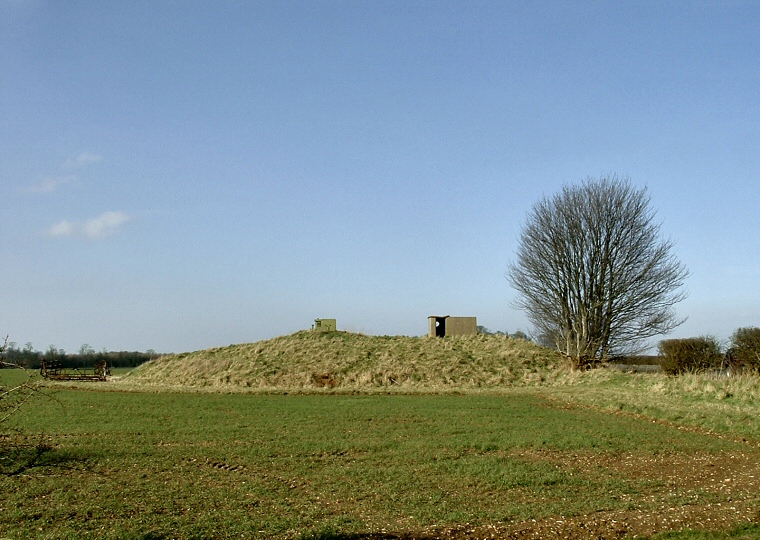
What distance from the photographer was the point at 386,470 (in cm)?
1152

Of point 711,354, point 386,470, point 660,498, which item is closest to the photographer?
point 660,498

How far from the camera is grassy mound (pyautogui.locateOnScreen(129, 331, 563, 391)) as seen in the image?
3319 cm

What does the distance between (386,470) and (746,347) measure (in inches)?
953

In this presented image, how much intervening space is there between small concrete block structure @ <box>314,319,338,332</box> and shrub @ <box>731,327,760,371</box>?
24.4 metres

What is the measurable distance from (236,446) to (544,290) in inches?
1230

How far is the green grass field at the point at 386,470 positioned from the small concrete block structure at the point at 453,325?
69.3 ft

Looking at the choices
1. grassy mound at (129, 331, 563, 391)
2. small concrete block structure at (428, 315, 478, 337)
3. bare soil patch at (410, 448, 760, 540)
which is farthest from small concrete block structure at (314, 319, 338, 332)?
bare soil patch at (410, 448, 760, 540)

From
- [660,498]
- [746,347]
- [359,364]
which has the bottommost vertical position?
[660,498]

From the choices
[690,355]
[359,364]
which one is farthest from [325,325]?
[690,355]

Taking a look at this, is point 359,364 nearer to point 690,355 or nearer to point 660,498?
point 690,355

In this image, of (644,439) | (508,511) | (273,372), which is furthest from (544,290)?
(508,511)

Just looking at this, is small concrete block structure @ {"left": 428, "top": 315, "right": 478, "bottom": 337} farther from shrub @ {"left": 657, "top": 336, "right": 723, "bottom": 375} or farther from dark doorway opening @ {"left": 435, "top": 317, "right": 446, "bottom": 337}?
shrub @ {"left": 657, "top": 336, "right": 723, "bottom": 375}

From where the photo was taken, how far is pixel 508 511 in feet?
29.1

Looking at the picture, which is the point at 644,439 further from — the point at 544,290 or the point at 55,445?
the point at 544,290
